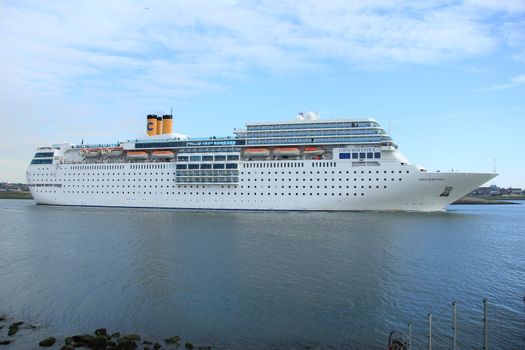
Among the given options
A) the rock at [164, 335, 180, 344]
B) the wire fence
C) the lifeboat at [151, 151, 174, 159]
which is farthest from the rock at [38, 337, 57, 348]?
the lifeboat at [151, 151, 174, 159]

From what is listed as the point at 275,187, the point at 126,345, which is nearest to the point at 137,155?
the point at 275,187

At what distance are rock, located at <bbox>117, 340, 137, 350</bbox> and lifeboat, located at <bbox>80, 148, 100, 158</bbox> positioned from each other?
4919 centimetres

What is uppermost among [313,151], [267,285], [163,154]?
[163,154]

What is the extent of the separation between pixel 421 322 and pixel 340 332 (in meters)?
2.58

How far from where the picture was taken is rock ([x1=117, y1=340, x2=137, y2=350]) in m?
10.5

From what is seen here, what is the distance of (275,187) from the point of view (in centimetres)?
4450

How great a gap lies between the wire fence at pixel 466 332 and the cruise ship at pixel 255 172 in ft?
→ 91.6

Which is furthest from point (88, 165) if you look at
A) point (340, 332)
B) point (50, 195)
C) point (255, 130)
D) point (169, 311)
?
point (340, 332)

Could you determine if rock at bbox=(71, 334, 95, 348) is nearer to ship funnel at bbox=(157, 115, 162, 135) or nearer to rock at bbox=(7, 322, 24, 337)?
rock at bbox=(7, 322, 24, 337)

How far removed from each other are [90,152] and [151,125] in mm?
9102

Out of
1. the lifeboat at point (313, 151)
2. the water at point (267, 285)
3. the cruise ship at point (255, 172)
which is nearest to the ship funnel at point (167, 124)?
the cruise ship at point (255, 172)

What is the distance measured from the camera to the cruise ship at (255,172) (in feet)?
134

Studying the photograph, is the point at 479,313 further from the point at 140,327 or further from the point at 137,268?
the point at 137,268

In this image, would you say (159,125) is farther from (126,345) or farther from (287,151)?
(126,345)
